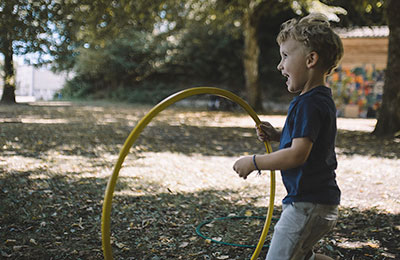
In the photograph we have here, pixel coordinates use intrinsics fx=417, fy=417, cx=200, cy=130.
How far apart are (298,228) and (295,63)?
91 centimetres

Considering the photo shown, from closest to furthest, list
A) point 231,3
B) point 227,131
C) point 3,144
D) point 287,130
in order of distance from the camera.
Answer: point 287,130 < point 3,144 < point 227,131 < point 231,3

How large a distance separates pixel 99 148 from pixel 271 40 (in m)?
23.1

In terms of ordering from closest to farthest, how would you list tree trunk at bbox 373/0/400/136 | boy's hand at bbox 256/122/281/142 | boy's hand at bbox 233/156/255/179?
Result: 1. boy's hand at bbox 233/156/255/179
2. boy's hand at bbox 256/122/281/142
3. tree trunk at bbox 373/0/400/136

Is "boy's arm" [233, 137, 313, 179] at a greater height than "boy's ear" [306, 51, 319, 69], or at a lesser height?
lesser

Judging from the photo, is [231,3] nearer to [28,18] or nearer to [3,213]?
[28,18]

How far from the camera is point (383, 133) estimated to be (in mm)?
11562

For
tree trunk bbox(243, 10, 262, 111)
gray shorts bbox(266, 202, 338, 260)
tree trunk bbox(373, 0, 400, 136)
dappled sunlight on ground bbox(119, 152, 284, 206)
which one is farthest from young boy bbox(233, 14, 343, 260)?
tree trunk bbox(243, 10, 262, 111)

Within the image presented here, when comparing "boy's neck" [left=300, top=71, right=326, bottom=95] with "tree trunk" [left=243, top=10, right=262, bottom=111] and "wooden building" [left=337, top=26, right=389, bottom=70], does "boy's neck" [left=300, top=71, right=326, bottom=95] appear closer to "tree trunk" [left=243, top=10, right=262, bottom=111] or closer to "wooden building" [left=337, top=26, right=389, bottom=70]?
"tree trunk" [left=243, top=10, right=262, bottom=111]

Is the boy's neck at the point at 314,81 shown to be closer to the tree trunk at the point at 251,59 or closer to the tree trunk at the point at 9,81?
the tree trunk at the point at 251,59

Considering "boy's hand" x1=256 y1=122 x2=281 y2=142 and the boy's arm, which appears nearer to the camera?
the boy's arm

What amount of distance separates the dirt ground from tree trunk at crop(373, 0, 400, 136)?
6.97ft

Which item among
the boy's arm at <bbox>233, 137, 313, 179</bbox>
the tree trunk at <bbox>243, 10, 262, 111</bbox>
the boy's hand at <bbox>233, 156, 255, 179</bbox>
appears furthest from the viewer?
the tree trunk at <bbox>243, 10, 262, 111</bbox>

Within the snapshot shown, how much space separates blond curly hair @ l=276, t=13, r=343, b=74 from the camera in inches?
88.3

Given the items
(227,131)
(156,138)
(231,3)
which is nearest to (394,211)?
(156,138)
